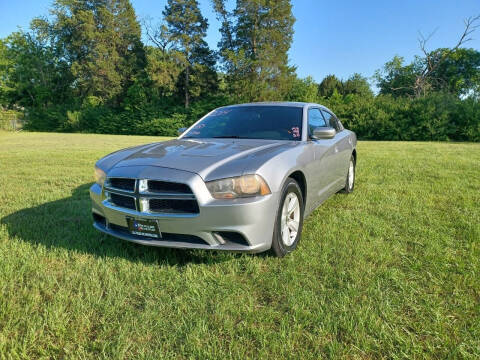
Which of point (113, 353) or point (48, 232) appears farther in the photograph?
point (48, 232)

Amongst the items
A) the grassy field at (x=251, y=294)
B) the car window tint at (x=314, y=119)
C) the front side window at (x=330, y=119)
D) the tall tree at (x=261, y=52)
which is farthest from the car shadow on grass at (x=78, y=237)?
the tall tree at (x=261, y=52)

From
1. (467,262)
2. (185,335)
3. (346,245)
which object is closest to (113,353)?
(185,335)

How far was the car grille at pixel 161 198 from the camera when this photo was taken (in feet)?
7.71

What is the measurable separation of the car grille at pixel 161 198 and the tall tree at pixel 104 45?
3825cm

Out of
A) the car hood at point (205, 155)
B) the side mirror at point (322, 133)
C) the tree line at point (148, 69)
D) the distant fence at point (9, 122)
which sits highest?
the tree line at point (148, 69)

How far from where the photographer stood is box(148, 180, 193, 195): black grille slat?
2361 millimetres

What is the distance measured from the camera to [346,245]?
291 cm

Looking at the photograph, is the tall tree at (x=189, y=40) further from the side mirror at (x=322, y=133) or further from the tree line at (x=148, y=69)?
the side mirror at (x=322, y=133)

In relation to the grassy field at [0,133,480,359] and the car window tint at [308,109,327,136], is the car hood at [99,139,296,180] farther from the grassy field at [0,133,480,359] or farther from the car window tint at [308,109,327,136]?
the grassy field at [0,133,480,359]

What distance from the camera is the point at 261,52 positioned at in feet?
106

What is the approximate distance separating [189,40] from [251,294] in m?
37.3

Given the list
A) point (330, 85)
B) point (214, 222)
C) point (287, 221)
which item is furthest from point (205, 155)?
point (330, 85)

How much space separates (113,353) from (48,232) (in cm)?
218

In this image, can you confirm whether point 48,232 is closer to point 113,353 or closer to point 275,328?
point 113,353
